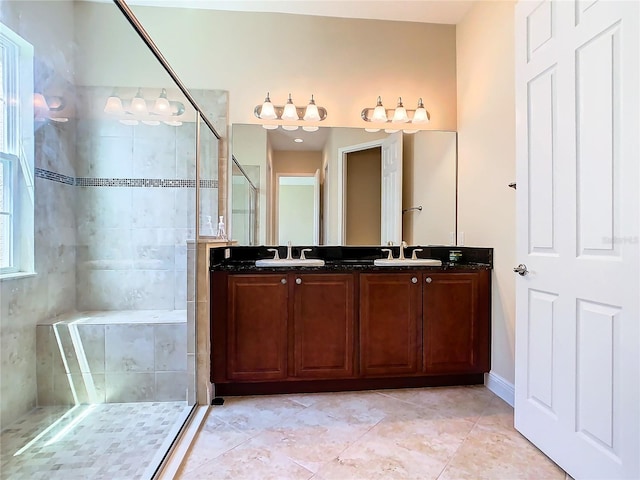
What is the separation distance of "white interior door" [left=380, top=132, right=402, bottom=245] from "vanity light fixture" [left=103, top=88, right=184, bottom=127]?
1.63 metres

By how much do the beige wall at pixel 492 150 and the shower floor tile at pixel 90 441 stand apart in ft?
6.90

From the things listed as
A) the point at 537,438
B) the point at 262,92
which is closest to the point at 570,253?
the point at 537,438

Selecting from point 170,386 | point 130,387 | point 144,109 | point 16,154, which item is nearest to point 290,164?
point 144,109

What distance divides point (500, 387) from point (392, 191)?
1602 millimetres

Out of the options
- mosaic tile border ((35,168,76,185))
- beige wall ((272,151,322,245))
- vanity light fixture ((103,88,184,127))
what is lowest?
mosaic tile border ((35,168,76,185))

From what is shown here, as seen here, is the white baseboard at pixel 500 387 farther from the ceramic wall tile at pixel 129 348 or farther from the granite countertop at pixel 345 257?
the ceramic wall tile at pixel 129 348

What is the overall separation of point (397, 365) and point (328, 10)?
107 inches

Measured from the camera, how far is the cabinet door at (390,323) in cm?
233

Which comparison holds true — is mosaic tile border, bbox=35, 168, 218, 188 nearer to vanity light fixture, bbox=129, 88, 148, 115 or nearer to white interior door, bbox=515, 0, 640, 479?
vanity light fixture, bbox=129, 88, 148, 115

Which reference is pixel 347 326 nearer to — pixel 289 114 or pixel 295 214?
pixel 295 214

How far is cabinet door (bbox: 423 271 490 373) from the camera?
2.38 meters

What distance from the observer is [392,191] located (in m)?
2.82

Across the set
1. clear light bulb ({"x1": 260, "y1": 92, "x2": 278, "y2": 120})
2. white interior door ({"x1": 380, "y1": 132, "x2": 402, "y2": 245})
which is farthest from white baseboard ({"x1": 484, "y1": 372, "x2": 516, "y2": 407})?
clear light bulb ({"x1": 260, "y1": 92, "x2": 278, "y2": 120})

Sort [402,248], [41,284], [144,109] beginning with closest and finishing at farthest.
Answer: [41,284] → [144,109] → [402,248]
